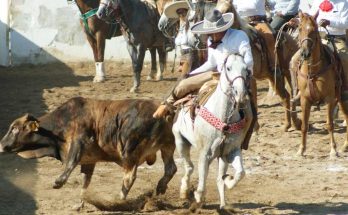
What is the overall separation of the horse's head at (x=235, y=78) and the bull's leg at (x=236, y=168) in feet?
2.05

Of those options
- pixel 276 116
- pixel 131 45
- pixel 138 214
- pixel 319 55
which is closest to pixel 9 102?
pixel 131 45

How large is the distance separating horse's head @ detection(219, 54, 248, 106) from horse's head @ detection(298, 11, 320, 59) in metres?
3.76

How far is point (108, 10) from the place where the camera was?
1847 cm

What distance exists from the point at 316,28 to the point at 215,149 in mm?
3985

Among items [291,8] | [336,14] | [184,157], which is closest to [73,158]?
[184,157]

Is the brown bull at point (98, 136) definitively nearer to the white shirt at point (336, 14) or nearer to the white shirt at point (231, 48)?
the white shirt at point (231, 48)

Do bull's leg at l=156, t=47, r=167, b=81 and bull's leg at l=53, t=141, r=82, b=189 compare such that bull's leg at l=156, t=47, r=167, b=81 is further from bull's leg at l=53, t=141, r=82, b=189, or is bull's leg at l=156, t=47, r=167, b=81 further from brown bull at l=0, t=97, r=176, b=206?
bull's leg at l=53, t=141, r=82, b=189

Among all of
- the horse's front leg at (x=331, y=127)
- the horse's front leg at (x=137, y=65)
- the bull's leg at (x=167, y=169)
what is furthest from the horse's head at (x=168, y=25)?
the bull's leg at (x=167, y=169)

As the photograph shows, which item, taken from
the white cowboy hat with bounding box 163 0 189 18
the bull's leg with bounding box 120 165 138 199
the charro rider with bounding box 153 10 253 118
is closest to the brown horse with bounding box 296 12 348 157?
the white cowboy hat with bounding box 163 0 189 18

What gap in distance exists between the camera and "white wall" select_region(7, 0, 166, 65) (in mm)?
22047

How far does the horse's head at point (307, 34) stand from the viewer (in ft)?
42.3

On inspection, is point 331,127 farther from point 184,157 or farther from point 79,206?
point 79,206

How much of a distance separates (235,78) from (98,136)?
6.91 feet

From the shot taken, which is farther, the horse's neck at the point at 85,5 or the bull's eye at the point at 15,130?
Answer: the horse's neck at the point at 85,5
